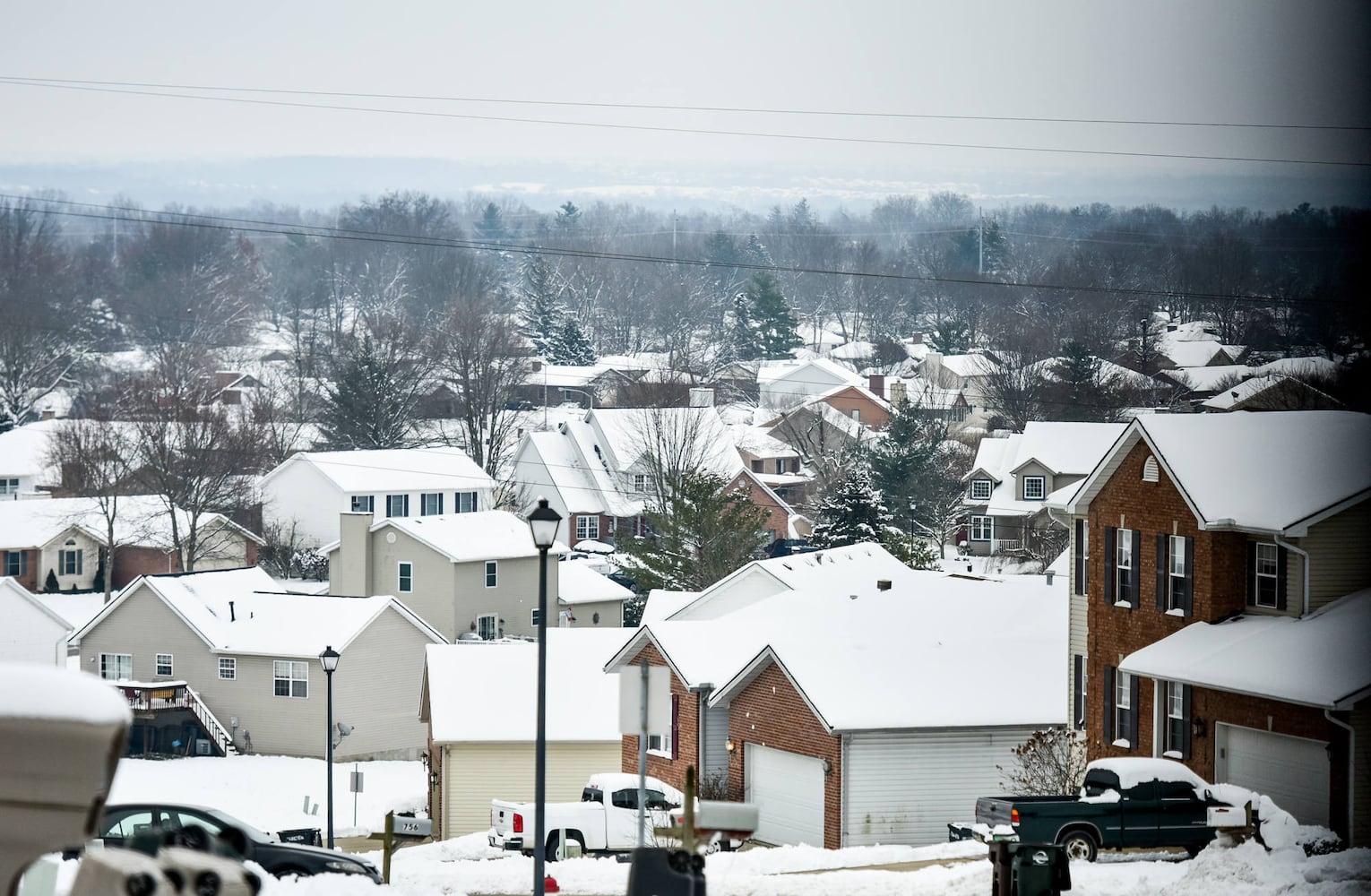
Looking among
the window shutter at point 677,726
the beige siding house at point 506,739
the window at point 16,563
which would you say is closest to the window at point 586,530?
the window at point 16,563

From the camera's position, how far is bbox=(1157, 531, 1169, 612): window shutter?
20062mm

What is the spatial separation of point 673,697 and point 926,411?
53.0 metres

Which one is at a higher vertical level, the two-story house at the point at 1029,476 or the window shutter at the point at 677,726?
the two-story house at the point at 1029,476

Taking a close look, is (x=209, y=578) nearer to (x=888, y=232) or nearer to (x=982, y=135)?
(x=888, y=232)

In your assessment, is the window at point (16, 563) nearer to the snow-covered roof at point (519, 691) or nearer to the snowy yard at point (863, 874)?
the snow-covered roof at point (519, 691)

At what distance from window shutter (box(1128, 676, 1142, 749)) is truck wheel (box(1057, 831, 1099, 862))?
4.25 metres

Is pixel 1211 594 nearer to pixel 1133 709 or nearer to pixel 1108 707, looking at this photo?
pixel 1133 709

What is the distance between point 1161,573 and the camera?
66.0 feet

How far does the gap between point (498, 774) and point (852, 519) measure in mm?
25296

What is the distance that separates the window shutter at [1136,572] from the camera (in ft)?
67.9

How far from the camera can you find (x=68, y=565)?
57.8 m

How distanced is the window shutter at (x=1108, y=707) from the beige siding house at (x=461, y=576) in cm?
2945

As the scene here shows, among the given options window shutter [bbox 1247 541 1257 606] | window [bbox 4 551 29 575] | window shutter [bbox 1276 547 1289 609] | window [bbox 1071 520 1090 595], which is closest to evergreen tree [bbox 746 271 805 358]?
window [bbox 4 551 29 575]

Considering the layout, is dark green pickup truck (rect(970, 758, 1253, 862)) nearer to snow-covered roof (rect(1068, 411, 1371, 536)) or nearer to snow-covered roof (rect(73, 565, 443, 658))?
snow-covered roof (rect(1068, 411, 1371, 536))
